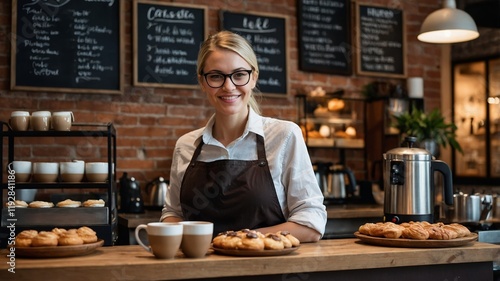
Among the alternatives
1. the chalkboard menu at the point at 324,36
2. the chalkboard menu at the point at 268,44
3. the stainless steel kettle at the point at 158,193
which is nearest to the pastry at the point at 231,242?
the stainless steel kettle at the point at 158,193

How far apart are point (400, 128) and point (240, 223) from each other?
8.64ft

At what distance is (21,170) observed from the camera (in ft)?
9.54

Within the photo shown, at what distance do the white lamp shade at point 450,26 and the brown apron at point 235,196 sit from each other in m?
2.15

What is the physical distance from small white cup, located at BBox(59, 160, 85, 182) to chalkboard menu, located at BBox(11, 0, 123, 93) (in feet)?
3.72

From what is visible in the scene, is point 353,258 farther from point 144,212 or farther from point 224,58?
point 144,212

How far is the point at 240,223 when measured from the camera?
216 cm

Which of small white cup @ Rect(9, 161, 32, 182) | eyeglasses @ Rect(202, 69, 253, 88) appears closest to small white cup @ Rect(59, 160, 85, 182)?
small white cup @ Rect(9, 161, 32, 182)

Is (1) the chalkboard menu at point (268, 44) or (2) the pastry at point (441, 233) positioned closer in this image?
(2) the pastry at point (441, 233)

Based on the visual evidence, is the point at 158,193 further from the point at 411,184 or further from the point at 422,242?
the point at 422,242

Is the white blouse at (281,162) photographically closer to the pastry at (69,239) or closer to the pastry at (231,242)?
the pastry at (231,242)

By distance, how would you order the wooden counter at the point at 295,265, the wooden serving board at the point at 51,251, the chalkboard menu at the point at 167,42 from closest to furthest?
the wooden counter at the point at 295,265 < the wooden serving board at the point at 51,251 < the chalkboard menu at the point at 167,42

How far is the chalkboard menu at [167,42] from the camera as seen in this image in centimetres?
412

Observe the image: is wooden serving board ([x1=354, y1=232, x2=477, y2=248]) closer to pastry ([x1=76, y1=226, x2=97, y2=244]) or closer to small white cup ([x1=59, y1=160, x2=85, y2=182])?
pastry ([x1=76, y1=226, x2=97, y2=244])

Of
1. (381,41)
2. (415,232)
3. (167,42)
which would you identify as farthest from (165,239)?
(381,41)
